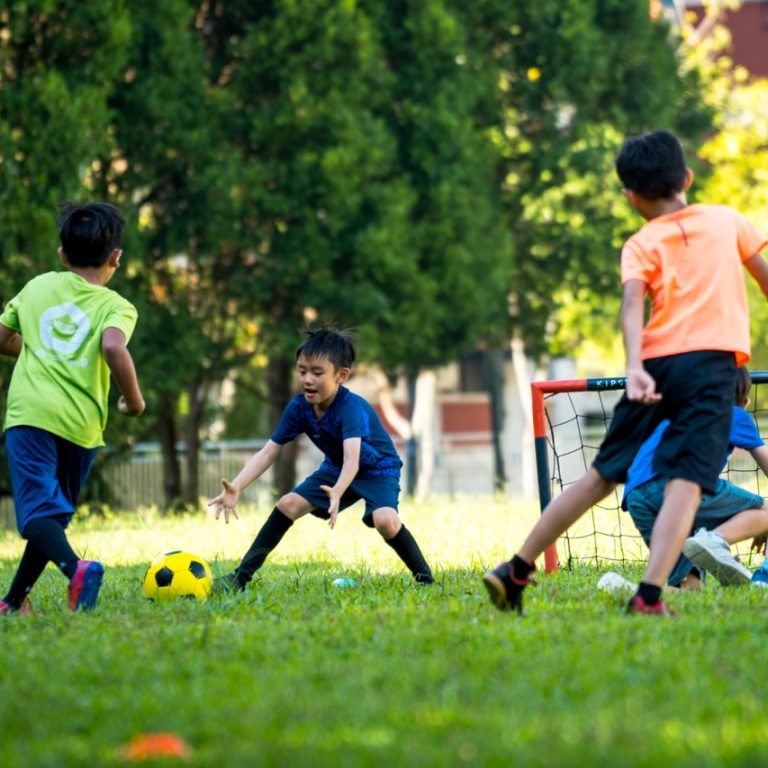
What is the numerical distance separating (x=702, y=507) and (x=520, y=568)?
1.81 m

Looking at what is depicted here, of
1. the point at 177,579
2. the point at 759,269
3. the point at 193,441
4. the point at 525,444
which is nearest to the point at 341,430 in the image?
the point at 177,579

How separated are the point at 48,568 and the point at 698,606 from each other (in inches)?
203

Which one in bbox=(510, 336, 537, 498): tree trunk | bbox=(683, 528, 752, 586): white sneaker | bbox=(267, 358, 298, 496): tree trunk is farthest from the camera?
bbox=(510, 336, 537, 498): tree trunk

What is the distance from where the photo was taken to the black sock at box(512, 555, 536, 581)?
534cm

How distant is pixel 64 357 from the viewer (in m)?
6.02

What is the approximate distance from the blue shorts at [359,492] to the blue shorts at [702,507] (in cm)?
117

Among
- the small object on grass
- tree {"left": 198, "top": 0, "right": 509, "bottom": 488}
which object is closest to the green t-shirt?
the small object on grass

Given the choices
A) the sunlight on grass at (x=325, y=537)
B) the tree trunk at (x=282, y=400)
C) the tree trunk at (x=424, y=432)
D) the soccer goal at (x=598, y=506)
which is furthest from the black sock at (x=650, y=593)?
the tree trunk at (x=424, y=432)

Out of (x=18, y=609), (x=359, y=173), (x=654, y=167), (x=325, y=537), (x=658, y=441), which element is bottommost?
(x=325, y=537)

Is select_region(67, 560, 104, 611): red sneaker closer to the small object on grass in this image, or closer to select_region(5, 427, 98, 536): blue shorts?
select_region(5, 427, 98, 536): blue shorts

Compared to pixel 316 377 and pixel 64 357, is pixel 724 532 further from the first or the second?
pixel 64 357

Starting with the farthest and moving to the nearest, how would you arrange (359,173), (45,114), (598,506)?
(359,173) < (45,114) < (598,506)

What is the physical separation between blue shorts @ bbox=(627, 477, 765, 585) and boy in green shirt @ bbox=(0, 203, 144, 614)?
95.0 inches

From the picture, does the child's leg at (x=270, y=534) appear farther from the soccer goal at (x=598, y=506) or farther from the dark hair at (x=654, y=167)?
the dark hair at (x=654, y=167)
